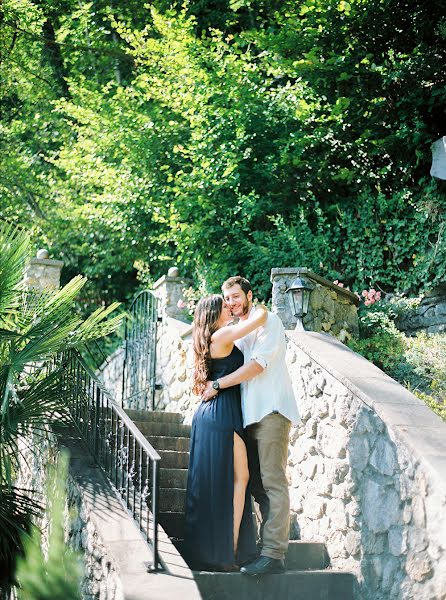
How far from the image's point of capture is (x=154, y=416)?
691 centimetres

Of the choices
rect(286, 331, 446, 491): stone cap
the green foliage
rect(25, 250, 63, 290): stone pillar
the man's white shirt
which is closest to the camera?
the green foliage

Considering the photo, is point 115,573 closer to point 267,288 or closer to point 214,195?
point 267,288

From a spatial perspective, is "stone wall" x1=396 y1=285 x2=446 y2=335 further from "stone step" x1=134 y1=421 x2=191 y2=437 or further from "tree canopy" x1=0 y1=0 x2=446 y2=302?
"stone step" x1=134 y1=421 x2=191 y2=437

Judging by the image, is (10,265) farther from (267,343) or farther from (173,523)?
(173,523)

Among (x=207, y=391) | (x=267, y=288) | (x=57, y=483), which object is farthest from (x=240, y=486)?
(x=267, y=288)

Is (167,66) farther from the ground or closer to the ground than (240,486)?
farther from the ground

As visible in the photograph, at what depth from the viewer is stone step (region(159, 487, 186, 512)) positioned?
5.33m

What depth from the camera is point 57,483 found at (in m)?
5.27

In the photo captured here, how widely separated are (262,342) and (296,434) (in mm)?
1114

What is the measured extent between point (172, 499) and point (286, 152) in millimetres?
5347

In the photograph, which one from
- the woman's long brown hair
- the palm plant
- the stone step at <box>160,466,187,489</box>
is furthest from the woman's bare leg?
the palm plant

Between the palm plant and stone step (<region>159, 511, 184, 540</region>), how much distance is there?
2.73 ft

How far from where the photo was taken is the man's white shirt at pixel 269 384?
4629 millimetres

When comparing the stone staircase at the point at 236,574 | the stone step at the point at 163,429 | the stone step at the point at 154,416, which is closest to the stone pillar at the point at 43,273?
the stone step at the point at 154,416
